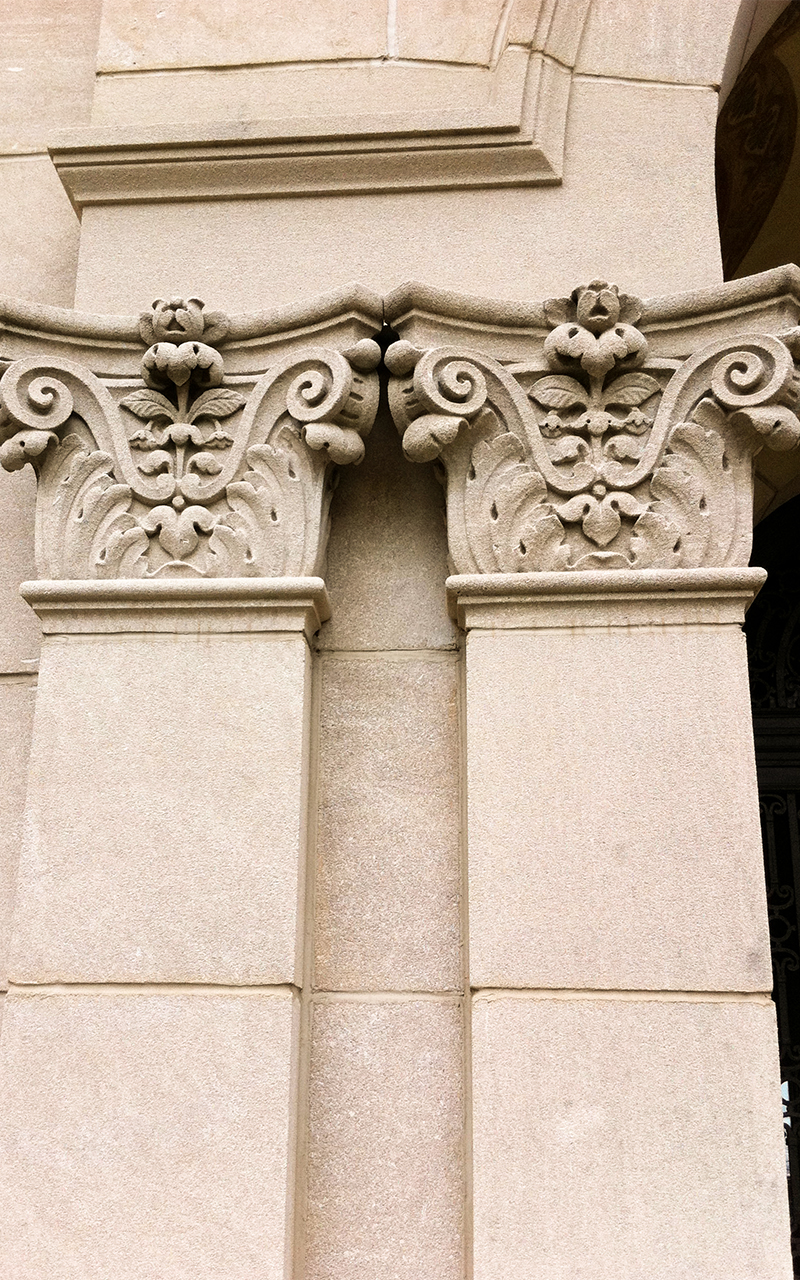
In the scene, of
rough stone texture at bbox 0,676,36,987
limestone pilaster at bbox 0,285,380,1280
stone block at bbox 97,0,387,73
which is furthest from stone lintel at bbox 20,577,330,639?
stone block at bbox 97,0,387,73

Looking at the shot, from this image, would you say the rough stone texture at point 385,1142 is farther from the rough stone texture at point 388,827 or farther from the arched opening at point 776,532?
the arched opening at point 776,532

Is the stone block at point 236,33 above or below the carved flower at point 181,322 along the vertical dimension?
above

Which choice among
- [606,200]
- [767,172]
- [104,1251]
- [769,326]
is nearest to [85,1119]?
[104,1251]

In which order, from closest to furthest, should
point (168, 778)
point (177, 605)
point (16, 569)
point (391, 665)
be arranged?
point (168, 778) < point (177, 605) < point (391, 665) < point (16, 569)

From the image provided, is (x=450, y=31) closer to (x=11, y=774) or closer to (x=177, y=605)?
(x=177, y=605)

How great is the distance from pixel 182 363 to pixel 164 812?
40.6 inches

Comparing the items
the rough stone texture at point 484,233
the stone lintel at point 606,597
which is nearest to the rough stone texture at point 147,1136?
the stone lintel at point 606,597

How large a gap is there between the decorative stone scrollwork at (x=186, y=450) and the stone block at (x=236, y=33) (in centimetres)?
88

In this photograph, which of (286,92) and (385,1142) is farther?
(286,92)

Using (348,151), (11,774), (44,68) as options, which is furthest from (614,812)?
(44,68)

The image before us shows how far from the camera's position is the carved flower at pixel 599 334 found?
271cm

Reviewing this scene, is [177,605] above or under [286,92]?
under

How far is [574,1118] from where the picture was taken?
2.32m

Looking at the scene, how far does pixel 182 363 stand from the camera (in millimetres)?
2789
